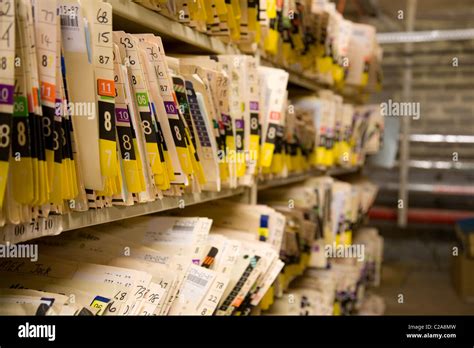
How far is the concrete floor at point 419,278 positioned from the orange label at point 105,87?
3.87 m

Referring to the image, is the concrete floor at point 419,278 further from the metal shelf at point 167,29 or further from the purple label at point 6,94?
the purple label at point 6,94

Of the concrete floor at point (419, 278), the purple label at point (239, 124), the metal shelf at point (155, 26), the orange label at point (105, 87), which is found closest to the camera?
the orange label at point (105, 87)

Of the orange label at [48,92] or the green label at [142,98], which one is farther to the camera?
the green label at [142,98]

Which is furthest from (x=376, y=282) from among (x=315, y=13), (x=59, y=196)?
(x=59, y=196)

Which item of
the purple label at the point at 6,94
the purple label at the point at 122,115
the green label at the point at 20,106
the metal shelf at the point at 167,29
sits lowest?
the purple label at the point at 122,115

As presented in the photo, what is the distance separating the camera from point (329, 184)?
3.34 metres

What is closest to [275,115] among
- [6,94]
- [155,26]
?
[155,26]

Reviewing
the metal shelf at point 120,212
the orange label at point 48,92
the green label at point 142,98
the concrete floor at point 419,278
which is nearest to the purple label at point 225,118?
the metal shelf at point 120,212

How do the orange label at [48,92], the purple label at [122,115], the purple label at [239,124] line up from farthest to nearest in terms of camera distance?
1. the purple label at [239,124]
2. the purple label at [122,115]
3. the orange label at [48,92]

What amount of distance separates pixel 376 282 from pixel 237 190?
8.76 ft

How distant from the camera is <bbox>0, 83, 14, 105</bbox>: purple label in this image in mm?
895

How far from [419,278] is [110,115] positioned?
5330 millimetres

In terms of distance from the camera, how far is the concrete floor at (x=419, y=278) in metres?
4.93
